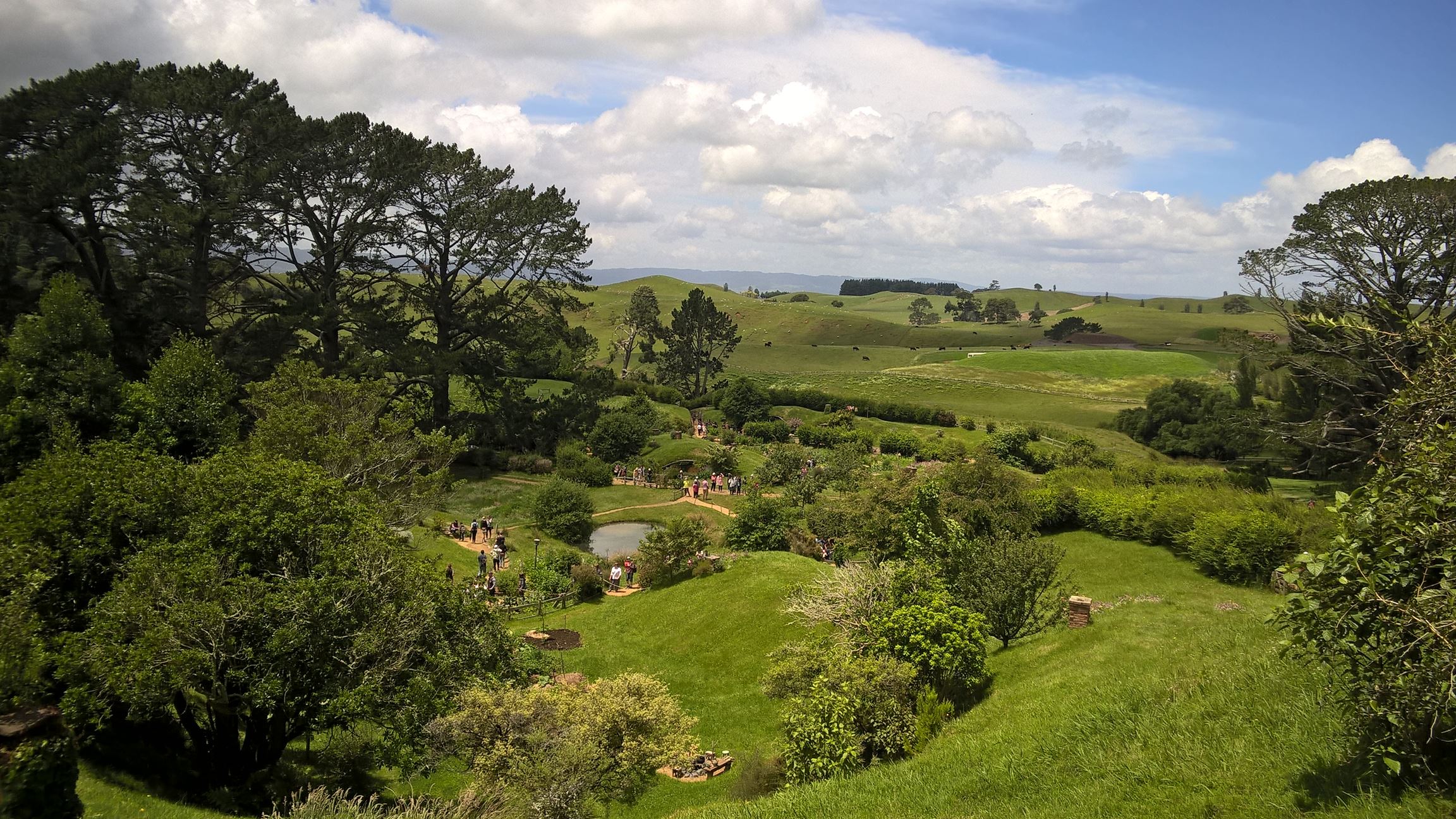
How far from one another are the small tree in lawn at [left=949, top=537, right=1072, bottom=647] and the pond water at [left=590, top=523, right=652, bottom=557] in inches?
739

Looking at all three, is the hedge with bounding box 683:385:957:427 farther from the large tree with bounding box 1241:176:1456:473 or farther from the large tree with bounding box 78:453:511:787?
the large tree with bounding box 78:453:511:787

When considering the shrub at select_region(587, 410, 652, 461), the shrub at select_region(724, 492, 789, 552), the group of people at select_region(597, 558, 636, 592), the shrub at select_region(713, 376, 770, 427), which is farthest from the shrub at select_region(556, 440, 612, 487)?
the shrub at select_region(713, 376, 770, 427)

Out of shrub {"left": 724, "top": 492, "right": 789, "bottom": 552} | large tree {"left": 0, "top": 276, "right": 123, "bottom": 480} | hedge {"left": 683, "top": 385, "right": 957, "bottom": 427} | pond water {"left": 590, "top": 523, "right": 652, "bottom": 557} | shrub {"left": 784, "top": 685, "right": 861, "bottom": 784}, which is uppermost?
large tree {"left": 0, "top": 276, "right": 123, "bottom": 480}

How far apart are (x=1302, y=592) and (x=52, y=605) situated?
16886 mm

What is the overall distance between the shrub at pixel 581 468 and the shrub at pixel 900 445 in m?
21.7

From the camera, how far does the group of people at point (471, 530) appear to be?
34.4 meters

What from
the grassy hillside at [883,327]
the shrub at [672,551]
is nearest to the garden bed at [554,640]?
the shrub at [672,551]

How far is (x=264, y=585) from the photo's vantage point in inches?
479

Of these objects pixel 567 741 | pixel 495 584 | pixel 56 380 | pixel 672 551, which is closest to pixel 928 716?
pixel 567 741

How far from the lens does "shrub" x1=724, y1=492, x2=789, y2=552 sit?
31.4 m

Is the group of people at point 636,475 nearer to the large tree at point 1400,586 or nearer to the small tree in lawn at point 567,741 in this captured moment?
the small tree in lawn at point 567,741

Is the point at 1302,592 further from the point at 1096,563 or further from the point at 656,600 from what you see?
the point at 1096,563

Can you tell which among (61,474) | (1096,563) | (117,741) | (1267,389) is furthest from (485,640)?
(1267,389)

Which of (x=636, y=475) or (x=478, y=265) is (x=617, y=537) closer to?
(x=636, y=475)
